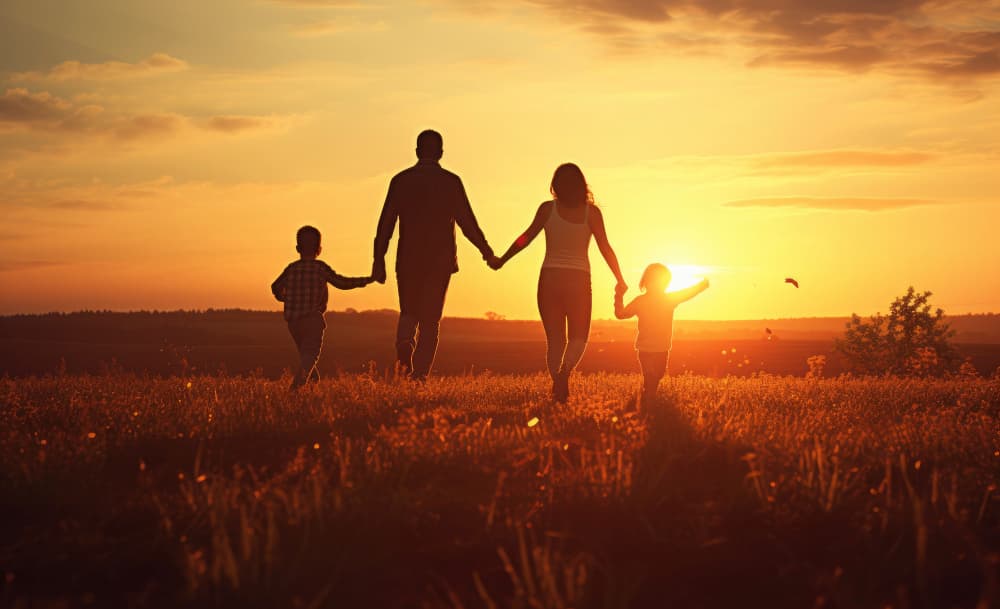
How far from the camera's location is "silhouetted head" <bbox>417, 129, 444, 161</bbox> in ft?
37.4

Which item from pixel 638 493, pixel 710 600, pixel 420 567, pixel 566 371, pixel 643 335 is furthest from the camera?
pixel 643 335

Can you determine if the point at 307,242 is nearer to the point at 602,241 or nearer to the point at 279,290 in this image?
the point at 279,290

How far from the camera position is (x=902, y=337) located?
1495 inches

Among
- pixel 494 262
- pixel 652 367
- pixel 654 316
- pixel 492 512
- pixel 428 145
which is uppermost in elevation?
pixel 428 145

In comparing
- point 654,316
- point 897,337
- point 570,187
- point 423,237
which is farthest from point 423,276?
point 897,337

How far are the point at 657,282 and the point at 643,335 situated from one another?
63cm

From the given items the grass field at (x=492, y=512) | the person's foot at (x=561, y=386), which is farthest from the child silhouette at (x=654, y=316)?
the grass field at (x=492, y=512)

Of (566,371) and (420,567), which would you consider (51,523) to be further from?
(566,371)

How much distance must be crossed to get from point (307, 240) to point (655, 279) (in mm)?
3992

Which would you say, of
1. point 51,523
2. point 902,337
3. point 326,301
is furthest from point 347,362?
point 51,523

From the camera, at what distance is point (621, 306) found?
35.1 ft

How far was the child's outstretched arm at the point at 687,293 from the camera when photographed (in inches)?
424

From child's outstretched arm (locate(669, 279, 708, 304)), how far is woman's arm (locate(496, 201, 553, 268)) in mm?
1814

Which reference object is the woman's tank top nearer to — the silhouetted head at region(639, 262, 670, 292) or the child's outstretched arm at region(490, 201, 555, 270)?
the child's outstretched arm at region(490, 201, 555, 270)
